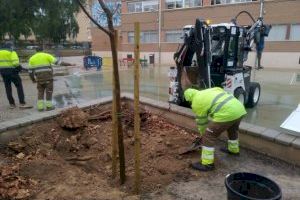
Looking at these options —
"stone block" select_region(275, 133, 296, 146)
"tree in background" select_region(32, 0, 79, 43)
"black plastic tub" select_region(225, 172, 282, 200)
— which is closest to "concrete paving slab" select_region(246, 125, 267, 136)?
"stone block" select_region(275, 133, 296, 146)

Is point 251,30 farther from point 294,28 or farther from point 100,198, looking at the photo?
point 294,28

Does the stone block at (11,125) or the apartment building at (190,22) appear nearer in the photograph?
the stone block at (11,125)

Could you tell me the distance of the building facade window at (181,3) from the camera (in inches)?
1015

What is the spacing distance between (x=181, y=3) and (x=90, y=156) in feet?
78.4

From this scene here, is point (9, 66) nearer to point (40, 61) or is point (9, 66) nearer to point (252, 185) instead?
point (40, 61)

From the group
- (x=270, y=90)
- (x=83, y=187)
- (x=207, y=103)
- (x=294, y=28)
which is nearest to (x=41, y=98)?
(x=83, y=187)

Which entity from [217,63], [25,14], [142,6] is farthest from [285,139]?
[142,6]

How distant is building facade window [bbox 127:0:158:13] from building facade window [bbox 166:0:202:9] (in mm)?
1474

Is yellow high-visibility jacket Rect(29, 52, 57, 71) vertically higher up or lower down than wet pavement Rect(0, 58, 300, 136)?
higher up

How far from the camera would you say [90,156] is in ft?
16.4

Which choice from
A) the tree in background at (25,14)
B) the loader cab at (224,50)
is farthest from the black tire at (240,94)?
the tree in background at (25,14)

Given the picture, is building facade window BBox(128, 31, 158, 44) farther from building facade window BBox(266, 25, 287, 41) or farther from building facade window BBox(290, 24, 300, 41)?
building facade window BBox(290, 24, 300, 41)

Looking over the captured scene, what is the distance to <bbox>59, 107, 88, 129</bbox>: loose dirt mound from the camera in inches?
226

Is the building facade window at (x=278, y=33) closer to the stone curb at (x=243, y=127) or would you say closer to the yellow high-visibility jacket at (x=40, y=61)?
the stone curb at (x=243, y=127)
